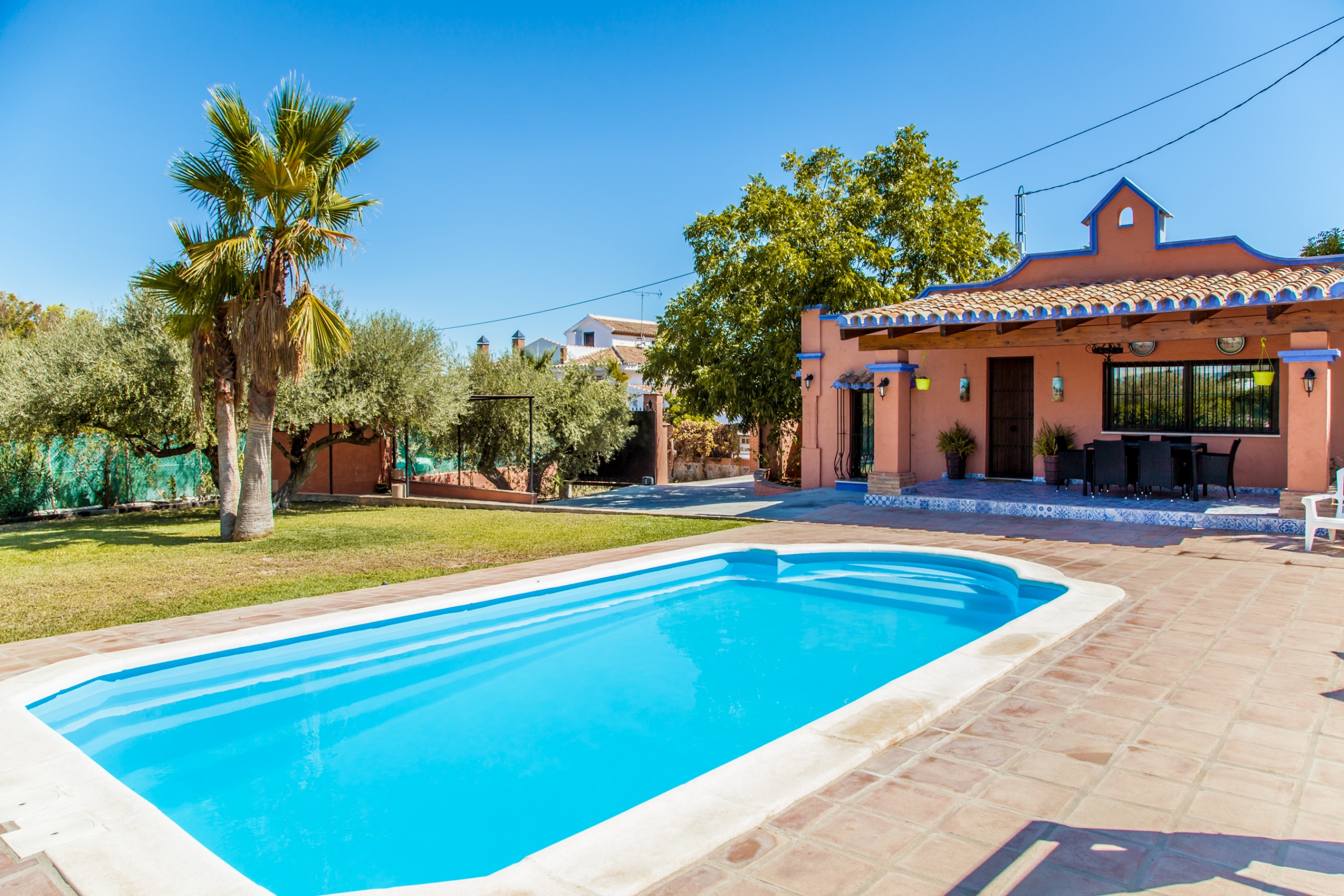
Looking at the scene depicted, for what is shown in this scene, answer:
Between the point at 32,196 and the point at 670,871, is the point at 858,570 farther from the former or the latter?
the point at 32,196

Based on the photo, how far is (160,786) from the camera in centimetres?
433

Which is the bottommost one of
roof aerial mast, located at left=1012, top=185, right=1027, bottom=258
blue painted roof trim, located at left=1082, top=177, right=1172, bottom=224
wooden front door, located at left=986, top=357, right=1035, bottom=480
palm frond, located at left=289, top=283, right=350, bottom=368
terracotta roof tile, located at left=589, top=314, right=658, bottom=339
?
wooden front door, located at left=986, top=357, right=1035, bottom=480

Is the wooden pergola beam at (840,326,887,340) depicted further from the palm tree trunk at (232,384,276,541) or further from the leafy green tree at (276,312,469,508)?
the palm tree trunk at (232,384,276,541)

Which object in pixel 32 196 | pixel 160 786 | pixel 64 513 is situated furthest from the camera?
pixel 32 196

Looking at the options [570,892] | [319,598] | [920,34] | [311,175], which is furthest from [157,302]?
[920,34]

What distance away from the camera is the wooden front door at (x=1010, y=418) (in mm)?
15492

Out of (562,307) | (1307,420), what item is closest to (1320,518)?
(1307,420)

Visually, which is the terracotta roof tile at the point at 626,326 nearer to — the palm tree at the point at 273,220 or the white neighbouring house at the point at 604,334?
the white neighbouring house at the point at 604,334

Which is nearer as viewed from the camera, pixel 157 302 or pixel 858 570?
pixel 858 570

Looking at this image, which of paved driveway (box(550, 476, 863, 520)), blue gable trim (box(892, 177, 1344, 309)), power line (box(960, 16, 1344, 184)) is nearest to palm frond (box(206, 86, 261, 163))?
paved driveway (box(550, 476, 863, 520))

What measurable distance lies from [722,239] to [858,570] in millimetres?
10144

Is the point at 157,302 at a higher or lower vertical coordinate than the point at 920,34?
lower

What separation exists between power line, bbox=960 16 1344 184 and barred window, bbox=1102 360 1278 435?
6170 mm

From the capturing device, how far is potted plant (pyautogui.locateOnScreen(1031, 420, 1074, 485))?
48.0 feet
